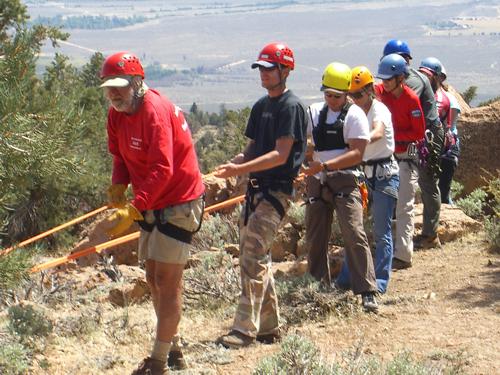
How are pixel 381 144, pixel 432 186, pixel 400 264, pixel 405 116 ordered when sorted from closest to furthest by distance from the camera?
pixel 381 144, pixel 405 116, pixel 400 264, pixel 432 186

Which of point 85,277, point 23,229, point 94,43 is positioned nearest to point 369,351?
point 85,277

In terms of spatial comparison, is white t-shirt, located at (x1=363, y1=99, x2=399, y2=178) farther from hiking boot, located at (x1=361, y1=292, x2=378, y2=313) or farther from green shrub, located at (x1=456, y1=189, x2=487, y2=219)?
green shrub, located at (x1=456, y1=189, x2=487, y2=219)

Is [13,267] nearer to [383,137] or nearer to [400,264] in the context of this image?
→ [383,137]

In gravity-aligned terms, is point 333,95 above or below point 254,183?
above

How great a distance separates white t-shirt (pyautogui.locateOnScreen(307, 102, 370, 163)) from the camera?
19.7 feet

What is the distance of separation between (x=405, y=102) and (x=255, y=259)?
238 centimetres

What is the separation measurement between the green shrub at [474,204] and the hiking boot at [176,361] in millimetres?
5518

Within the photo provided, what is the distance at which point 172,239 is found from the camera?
4.85 metres

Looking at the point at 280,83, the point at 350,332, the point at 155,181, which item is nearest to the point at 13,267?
the point at 155,181

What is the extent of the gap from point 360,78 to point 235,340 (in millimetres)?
2263

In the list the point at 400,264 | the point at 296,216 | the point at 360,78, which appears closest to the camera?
the point at 360,78

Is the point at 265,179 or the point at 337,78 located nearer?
the point at 265,179

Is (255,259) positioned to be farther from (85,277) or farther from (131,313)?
(85,277)

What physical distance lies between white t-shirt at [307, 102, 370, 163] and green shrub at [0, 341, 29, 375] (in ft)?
8.02
